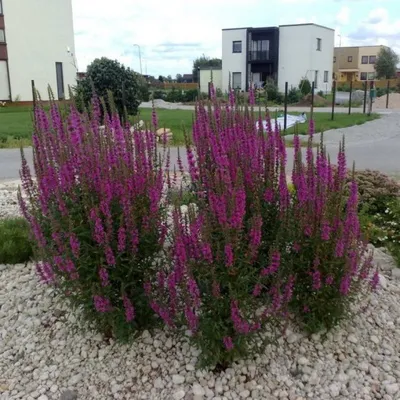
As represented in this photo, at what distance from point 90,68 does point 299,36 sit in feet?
144

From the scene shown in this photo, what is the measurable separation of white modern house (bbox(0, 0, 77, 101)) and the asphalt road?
68.0ft

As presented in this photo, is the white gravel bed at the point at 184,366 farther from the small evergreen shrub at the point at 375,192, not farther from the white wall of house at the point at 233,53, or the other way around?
the white wall of house at the point at 233,53

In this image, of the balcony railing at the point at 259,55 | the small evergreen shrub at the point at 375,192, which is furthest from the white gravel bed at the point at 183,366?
the balcony railing at the point at 259,55

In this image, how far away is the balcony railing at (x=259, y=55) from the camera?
2205 inches

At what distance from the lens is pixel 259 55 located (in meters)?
56.4

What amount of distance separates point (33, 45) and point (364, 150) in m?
28.3

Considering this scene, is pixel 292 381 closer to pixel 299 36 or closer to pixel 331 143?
pixel 331 143

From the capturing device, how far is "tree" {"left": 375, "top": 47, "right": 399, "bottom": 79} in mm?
76812

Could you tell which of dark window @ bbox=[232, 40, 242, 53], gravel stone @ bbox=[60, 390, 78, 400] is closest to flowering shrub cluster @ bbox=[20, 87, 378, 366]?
gravel stone @ bbox=[60, 390, 78, 400]

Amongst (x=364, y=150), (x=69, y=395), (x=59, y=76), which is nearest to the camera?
(x=69, y=395)

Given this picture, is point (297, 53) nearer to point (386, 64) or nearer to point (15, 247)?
point (386, 64)

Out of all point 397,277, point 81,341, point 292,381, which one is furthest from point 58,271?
point 397,277

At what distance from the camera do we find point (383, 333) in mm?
3629

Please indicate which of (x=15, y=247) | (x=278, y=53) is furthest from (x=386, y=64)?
(x=15, y=247)
